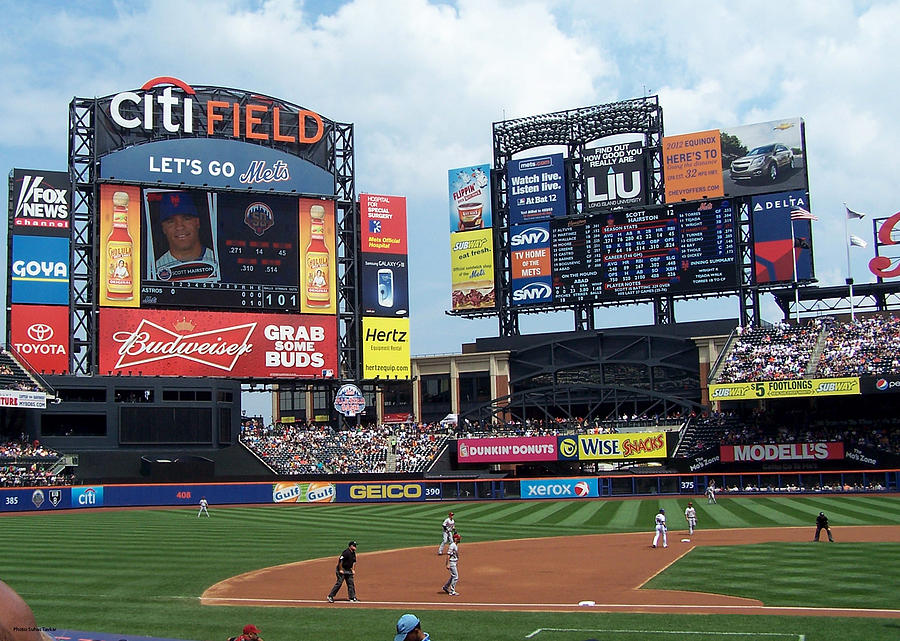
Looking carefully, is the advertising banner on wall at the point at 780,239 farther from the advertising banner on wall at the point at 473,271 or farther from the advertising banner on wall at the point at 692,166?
the advertising banner on wall at the point at 473,271

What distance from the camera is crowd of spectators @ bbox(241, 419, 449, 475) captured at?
6925 centimetres

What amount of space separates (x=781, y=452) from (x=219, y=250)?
4102cm

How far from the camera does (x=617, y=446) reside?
65.6 meters

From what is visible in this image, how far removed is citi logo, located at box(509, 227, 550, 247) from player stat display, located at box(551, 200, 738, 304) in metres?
0.79

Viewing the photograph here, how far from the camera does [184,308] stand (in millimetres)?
69312

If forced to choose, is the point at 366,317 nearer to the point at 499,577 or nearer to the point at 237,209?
the point at 237,209

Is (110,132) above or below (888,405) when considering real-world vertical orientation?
above

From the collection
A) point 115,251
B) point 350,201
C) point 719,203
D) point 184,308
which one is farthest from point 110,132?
point 719,203

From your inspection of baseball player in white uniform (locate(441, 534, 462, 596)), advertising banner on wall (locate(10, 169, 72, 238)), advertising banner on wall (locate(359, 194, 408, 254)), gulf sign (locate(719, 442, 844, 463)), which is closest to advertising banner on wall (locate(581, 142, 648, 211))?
advertising banner on wall (locate(359, 194, 408, 254))

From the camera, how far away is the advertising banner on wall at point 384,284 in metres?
75.5

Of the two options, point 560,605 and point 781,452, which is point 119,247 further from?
point 560,605

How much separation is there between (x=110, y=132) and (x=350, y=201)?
1845cm

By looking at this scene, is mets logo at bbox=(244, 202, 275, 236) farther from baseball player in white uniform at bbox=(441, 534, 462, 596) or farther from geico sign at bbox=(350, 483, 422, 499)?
baseball player in white uniform at bbox=(441, 534, 462, 596)

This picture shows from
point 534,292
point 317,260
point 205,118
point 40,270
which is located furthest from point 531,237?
point 40,270
